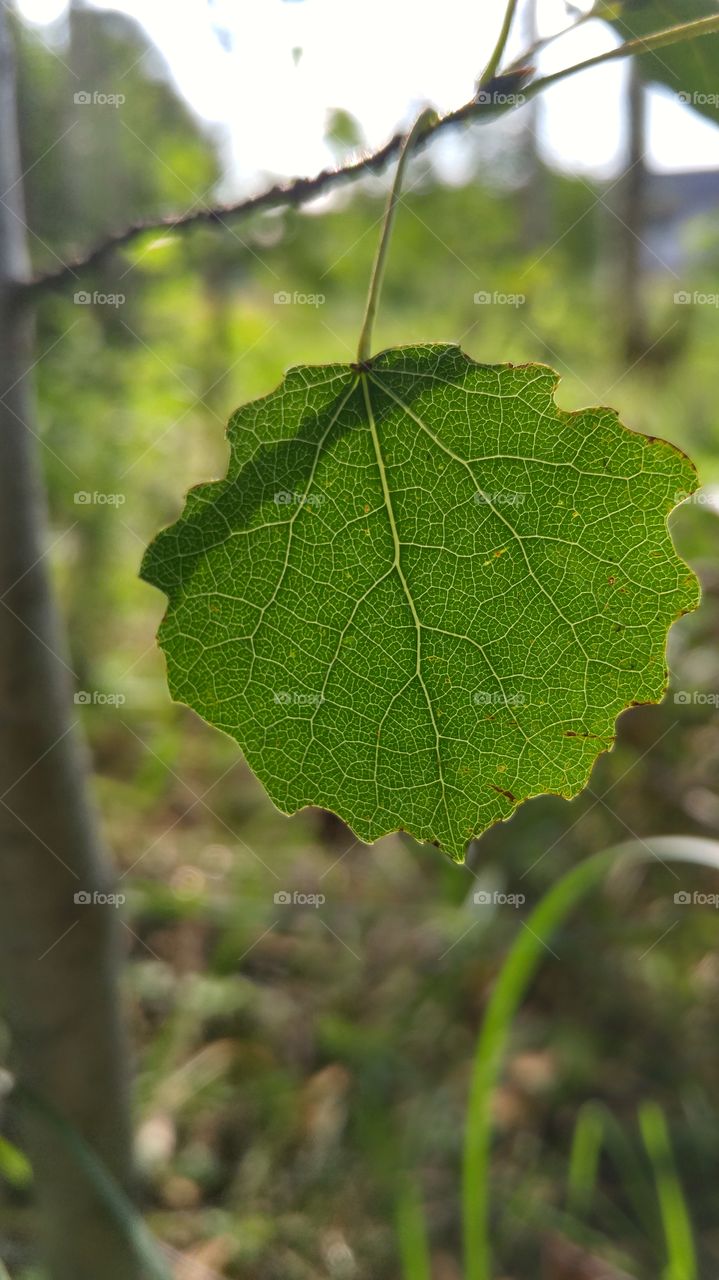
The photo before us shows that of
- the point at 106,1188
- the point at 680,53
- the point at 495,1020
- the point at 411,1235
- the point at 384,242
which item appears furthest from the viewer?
the point at 411,1235

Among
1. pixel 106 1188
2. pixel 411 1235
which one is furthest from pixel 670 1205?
pixel 106 1188

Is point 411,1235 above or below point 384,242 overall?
below

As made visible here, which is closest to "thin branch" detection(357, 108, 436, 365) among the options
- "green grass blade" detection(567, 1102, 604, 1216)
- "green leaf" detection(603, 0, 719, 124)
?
"green leaf" detection(603, 0, 719, 124)

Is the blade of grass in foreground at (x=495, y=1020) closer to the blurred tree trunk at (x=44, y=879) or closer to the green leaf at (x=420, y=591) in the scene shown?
the blurred tree trunk at (x=44, y=879)

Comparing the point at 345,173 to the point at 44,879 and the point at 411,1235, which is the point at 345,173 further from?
the point at 411,1235

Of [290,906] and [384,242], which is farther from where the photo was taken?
[290,906]

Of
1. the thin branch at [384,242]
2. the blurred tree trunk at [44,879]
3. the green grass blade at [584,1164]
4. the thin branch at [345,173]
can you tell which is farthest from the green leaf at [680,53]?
the green grass blade at [584,1164]
